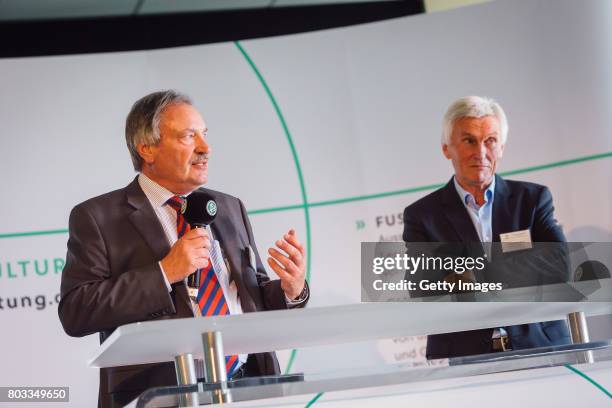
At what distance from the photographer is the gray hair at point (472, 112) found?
4543 millimetres

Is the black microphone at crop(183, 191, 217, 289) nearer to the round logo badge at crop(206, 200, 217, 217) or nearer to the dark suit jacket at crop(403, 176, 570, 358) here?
the round logo badge at crop(206, 200, 217, 217)

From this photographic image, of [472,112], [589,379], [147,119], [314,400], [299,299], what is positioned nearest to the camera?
[314,400]

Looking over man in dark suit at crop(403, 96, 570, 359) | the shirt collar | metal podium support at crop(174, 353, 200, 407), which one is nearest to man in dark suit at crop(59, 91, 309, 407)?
metal podium support at crop(174, 353, 200, 407)

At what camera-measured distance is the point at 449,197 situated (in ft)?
14.0

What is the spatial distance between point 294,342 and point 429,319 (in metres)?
0.33

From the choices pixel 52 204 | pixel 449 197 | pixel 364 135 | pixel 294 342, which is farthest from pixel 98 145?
pixel 294 342

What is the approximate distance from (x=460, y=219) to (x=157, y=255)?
5.98ft

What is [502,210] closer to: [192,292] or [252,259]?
[252,259]

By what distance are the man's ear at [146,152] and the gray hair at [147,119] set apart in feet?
0.04

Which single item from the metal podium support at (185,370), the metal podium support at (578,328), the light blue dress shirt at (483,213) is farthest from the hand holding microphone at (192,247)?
the light blue dress shirt at (483,213)

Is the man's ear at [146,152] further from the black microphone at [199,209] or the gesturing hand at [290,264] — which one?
the gesturing hand at [290,264]

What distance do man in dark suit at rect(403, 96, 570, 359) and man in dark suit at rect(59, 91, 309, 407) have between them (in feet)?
3.60

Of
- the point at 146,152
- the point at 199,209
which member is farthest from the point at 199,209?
the point at 146,152

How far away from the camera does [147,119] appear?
308cm
